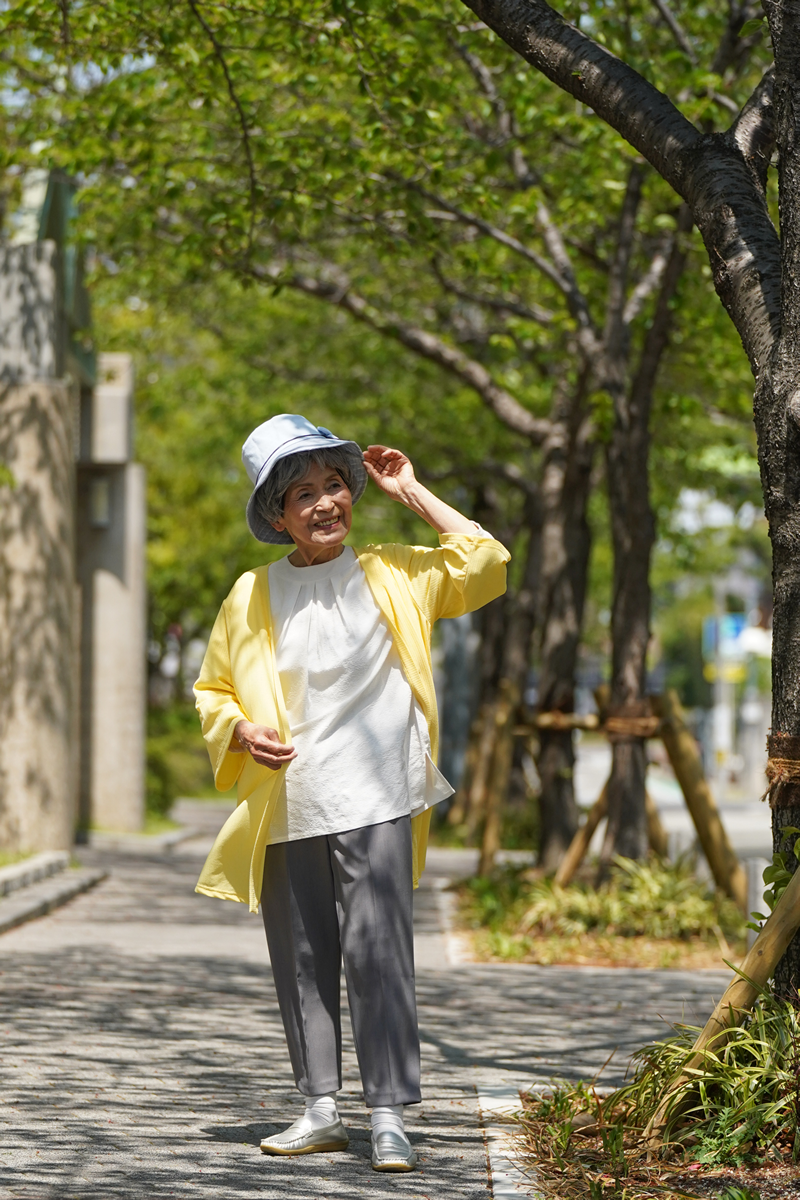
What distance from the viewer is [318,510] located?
15.2 ft

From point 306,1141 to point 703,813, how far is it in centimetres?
600

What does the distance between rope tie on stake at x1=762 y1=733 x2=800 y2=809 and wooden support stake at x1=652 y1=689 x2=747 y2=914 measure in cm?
558

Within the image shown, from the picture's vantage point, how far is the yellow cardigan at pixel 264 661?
455cm

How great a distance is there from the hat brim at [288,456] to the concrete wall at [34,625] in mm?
8339

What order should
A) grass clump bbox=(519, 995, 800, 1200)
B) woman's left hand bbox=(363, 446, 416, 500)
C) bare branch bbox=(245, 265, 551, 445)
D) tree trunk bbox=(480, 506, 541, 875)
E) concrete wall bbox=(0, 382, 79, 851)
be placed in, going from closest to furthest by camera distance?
1. grass clump bbox=(519, 995, 800, 1200)
2. woman's left hand bbox=(363, 446, 416, 500)
3. tree trunk bbox=(480, 506, 541, 875)
4. concrete wall bbox=(0, 382, 79, 851)
5. bare branch bbox=(245, 265, 551, 445)

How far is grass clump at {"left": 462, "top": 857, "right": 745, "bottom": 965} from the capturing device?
9844mm

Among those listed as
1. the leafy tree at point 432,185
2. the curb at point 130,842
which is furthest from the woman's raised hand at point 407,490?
the curb at point 130,842

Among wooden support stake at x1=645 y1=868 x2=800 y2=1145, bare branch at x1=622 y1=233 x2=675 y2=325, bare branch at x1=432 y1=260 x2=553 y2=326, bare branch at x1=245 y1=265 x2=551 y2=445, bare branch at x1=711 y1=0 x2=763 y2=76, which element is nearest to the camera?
wooden support stake at x1=645 y1=868 x2=800 y2=1145

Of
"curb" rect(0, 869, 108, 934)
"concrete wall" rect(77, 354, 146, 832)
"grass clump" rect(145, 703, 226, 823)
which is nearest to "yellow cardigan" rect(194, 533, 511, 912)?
"curb" rect(0, 869, 108, 934)

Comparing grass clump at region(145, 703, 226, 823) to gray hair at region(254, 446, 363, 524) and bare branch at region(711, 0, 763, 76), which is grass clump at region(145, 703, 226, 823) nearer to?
bare branch at region(711, 0, 763, 76)

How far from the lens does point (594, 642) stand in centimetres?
5247

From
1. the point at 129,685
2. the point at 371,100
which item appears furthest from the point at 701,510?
the point at 371,100

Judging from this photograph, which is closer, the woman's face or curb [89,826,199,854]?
the woman's face

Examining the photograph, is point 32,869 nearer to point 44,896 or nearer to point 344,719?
point 44,896
